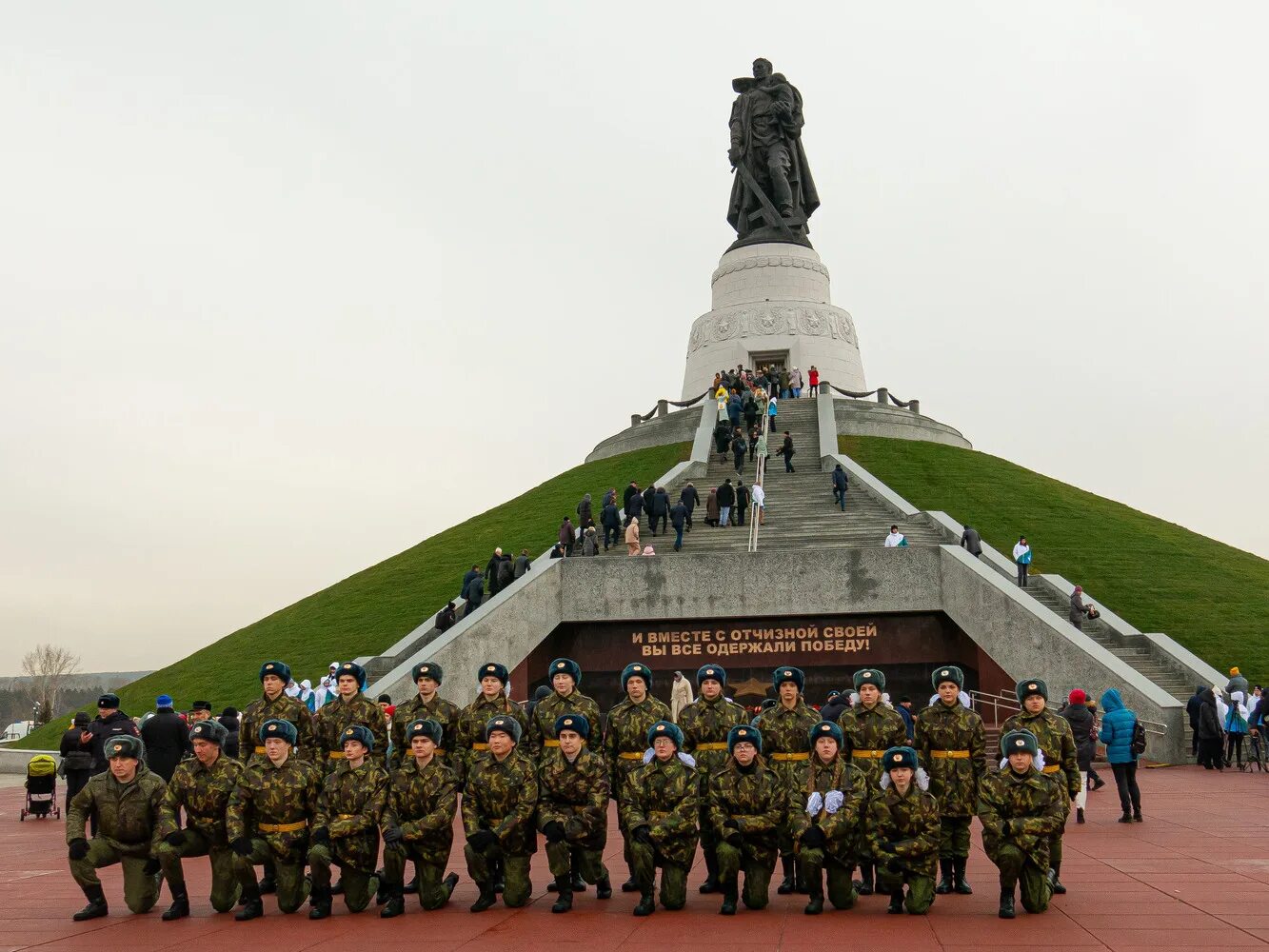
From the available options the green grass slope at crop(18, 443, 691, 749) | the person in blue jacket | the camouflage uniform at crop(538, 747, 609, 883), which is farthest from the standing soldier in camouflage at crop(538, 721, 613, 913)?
the green grass slope at crop(18, 443, 691, 749)

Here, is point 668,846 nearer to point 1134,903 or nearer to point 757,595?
point 1134,903

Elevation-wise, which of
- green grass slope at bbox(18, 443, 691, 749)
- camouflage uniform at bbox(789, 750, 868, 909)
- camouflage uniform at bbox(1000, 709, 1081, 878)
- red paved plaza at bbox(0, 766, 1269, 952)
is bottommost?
red paved plaza at bbox(0, 766, 1269, 952)

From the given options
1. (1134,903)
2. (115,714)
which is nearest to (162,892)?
(115,714)

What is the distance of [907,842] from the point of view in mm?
7438

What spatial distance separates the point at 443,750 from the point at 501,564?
42.3 feet

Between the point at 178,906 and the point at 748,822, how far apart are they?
3.86m

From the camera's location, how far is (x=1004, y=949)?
622cm

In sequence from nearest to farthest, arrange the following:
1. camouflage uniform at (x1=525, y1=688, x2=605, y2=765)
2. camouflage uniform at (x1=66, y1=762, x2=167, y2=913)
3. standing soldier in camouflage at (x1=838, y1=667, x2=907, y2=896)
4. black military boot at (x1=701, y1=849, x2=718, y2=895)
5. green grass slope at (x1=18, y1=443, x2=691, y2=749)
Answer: camouflage uniform at (x1=66, y1=762, x2=167, y2=913) < black military boot at (x1=701, y1=849, x2=718, y2=895) < standing soldier in camouflage at (x1=838, y1=667, x2=907, y2=896) < camouflage uniform at (x1=525, y1=688, x2=605, y2=765) < green grass slope at (x1=18, y1=443, x2=691, y2=749)

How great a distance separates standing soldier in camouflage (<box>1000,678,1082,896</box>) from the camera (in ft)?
25.3

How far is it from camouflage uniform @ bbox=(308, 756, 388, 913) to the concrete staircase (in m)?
13.8

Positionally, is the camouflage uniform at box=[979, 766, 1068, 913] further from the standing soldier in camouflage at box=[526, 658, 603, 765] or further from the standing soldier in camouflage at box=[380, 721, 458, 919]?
the standing soldier in camouflage at box=[380, 721, 458, 919]

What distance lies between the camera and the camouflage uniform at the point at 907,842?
734 centimetres

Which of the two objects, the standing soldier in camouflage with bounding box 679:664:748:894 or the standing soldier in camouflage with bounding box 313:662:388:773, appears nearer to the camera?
the standing soldier in camouflage with bounding box 679:664:748:894

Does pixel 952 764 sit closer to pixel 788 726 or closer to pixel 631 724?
pixel 788 726
